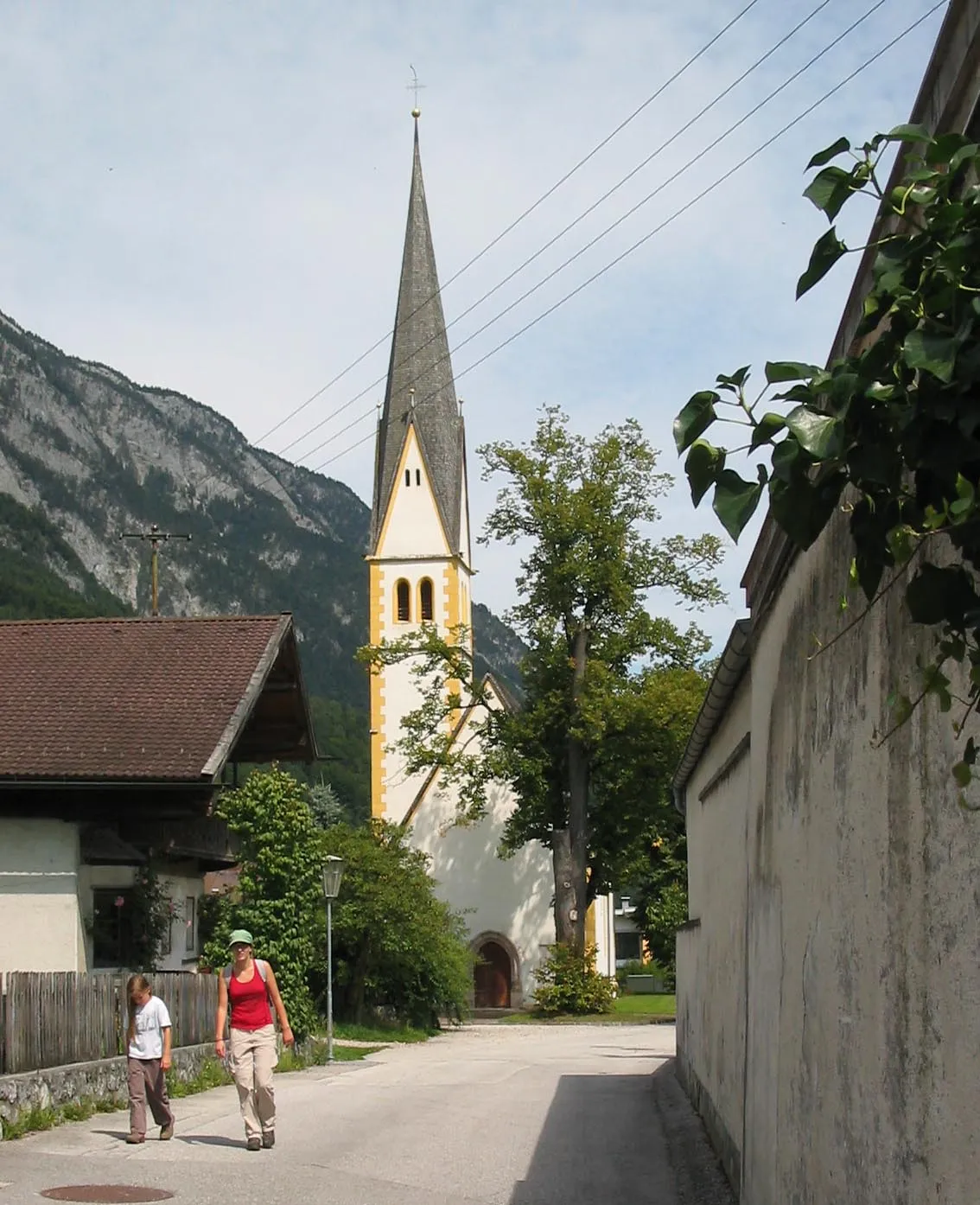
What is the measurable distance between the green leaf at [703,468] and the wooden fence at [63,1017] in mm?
11686

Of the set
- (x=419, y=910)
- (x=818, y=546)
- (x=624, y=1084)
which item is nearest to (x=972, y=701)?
(x=818, y=546)

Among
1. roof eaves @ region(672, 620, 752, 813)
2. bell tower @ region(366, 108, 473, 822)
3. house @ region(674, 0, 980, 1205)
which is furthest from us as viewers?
bell tower @ region(366, 108, 473, 822)

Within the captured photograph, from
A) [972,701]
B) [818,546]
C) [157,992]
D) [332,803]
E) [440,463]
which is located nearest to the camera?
[972,701]

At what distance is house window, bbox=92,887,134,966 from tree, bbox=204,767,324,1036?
1985mm

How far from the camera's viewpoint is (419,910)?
3553 centimetres

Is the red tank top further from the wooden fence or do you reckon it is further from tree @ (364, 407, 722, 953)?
tree @ (364, 407, 722, 953)

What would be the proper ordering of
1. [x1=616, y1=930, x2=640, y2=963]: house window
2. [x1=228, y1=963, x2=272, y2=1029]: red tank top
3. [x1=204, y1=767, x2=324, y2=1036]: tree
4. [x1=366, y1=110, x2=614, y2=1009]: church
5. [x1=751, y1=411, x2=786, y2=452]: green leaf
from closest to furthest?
[x1=751, y1=411, x2=786, y2=452]: green leaf < [x1=228, y1=963, x2=272, y2=1029]: red tank top < [x1=204, y1=767, x2=324, y2=1036]: tree < [x1=366, y1=110, x2=614, y2=1009]: church < [x1=616, y1=930, x2=640, y2=963]: house window

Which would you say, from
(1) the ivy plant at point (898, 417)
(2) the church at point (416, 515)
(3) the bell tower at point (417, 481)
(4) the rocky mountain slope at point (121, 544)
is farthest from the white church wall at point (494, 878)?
(4) the rocky mountain slope at point (121, 544)

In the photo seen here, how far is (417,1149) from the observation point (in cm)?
1348

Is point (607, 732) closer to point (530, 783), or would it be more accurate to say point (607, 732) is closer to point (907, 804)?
point (530, 783)

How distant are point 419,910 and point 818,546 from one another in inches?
1160

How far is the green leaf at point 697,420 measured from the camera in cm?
364

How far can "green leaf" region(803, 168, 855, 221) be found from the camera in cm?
364

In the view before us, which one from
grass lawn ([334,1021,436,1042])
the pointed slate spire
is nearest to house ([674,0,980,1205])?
grass lawn ([334,1021,436,1042])
